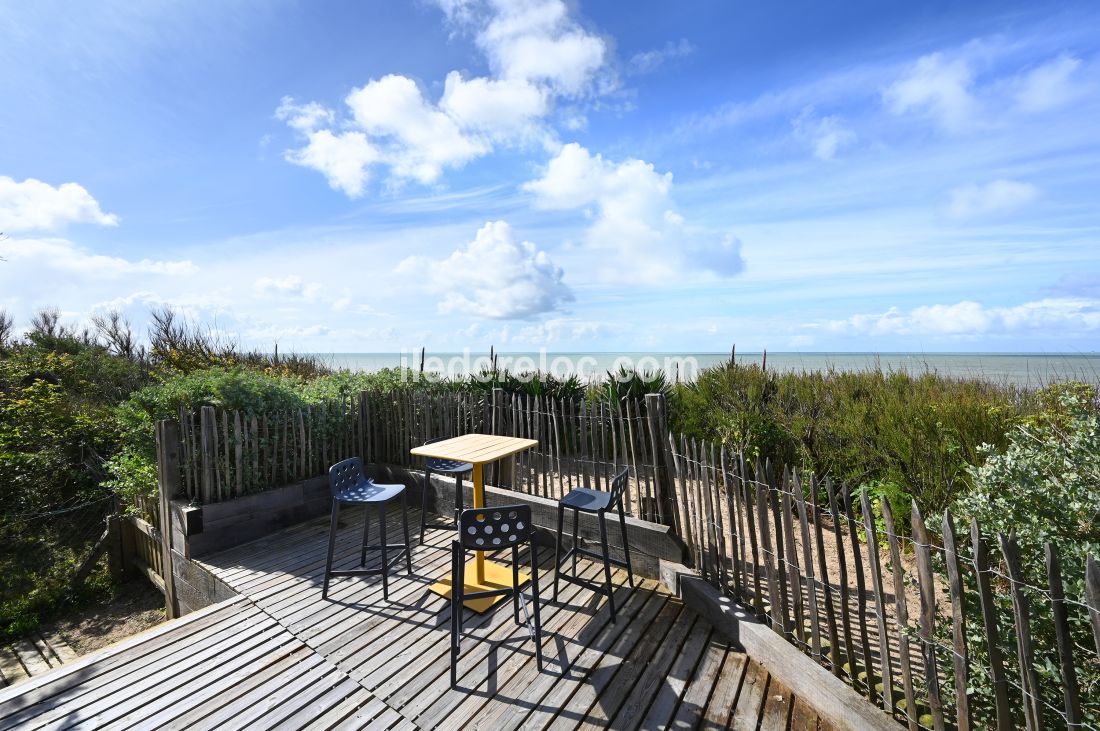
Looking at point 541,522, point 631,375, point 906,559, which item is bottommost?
point 906,559

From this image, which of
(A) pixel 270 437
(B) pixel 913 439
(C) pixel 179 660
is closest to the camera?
(C) pixel 179 660

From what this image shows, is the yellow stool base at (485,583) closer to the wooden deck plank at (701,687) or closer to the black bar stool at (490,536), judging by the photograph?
the black bar stool at (490,536)

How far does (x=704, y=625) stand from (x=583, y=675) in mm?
1003

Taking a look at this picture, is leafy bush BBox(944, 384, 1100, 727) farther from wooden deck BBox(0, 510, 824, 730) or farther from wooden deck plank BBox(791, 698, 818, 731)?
wooden deck BBox(0, 510, 824, 730)

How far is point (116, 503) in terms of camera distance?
689cm

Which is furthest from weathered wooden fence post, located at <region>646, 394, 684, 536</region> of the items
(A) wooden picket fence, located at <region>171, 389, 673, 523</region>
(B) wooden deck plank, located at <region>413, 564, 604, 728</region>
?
(B) wooden deck plank, located at <region>413, 564, 604, 728</region>

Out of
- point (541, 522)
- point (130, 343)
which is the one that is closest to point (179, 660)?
point (541, 522)

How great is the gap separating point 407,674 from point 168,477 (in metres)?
3.74

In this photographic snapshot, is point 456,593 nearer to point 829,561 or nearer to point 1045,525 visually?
point 1045,525

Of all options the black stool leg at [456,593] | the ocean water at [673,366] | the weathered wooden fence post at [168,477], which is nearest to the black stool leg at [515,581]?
the black stool leg at [456,593]

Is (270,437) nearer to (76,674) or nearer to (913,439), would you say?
(76,674)

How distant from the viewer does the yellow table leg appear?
3.71 meters

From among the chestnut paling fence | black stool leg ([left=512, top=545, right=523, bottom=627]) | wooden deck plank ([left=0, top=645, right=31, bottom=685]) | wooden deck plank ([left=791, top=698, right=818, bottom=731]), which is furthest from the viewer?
wooden deck plank ([left=0, top=645, right=31, bottom=685])

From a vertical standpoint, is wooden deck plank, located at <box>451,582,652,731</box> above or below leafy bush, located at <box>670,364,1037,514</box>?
below
